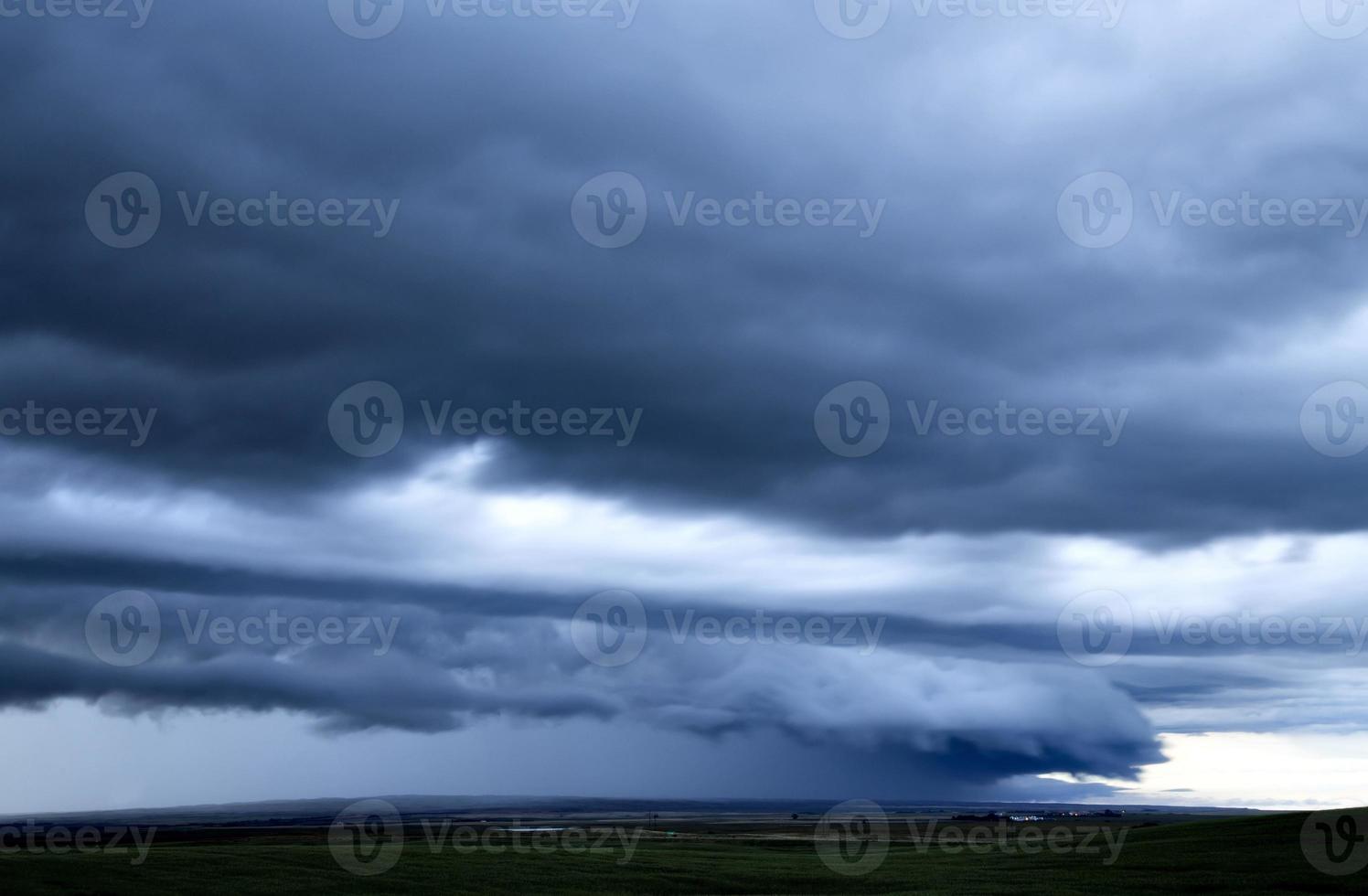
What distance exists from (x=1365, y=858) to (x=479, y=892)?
5556 centimetres

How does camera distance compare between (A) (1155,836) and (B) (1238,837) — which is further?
(A) (1155,836)

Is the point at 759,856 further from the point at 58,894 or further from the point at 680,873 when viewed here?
the point at 58,894

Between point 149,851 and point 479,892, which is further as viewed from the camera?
point 149,851

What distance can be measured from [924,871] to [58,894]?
57.8 meters

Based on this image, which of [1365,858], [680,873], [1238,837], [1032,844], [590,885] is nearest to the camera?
[1365,858]

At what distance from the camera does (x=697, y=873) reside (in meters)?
84.3

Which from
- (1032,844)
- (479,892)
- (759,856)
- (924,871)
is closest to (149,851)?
(479,892)

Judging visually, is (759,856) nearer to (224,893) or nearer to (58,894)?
(224,893)

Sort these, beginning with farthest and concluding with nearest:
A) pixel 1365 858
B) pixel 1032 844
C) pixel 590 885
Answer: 1. pixel 1032 844
2. pixel 590 885
3. pixel 1365 858

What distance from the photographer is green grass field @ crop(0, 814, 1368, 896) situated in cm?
6862

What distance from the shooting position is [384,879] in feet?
246

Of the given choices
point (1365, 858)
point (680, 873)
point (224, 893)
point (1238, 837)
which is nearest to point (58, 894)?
point (224, 893)

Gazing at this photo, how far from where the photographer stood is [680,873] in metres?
83.3

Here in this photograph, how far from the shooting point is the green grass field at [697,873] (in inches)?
A: 2702
